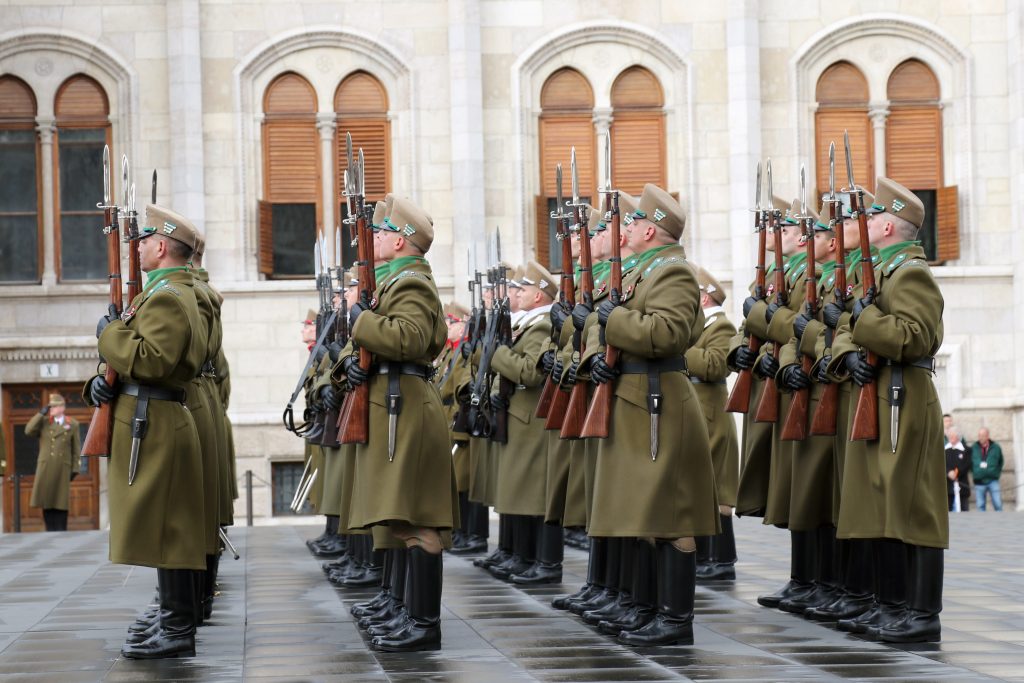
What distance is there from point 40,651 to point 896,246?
4555 millimetres

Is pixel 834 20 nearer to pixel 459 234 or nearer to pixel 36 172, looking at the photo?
pixel 459 234

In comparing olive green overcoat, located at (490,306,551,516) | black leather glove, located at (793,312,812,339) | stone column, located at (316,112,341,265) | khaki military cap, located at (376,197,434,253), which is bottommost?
olive green overcoat, located at (490,306,551,516)

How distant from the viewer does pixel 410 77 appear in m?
22.2

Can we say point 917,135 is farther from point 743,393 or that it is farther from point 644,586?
point 644,586

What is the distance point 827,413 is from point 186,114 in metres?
14.9

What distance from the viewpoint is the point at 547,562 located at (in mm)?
11055

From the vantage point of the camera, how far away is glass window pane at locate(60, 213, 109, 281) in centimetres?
2217

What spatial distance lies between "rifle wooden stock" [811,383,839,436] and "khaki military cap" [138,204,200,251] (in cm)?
321

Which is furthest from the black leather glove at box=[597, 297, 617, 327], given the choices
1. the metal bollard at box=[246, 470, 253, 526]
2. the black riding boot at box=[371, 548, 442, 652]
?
the metal bollard at box=[246, 470, 253, 526]

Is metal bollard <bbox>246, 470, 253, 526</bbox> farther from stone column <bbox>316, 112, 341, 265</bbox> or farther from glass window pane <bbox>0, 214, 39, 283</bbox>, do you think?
glass window pane <bbox>0, 214, 39, 283</bbox>

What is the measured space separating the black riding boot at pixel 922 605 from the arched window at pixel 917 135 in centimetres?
1557

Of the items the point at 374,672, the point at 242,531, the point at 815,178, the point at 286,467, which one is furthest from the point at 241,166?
the point at 374,672

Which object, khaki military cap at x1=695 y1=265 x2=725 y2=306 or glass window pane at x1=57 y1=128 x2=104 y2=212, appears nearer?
khaki military cap at x1=695 y1=265 x2=725 y2=306

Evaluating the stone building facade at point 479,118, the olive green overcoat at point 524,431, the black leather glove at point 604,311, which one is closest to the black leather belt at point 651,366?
the black leather glove at point 604,311
